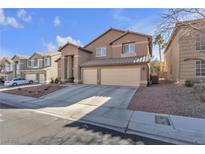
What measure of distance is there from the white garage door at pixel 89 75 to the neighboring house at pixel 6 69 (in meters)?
28.5

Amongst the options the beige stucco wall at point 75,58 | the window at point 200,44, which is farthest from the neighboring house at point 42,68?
the window at point 200,44

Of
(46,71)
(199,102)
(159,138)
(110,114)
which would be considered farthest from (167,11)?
(46,71)

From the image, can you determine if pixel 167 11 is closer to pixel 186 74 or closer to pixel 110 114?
pixel 110 114

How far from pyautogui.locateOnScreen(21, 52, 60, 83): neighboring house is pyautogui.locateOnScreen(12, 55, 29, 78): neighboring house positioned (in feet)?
7.20

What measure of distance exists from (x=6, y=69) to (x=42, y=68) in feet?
60.2

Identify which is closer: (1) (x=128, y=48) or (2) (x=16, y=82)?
(1) (x=128, y=48)

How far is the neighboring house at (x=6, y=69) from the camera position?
1681 inches

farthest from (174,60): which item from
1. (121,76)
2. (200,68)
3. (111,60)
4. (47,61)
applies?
(47,61)

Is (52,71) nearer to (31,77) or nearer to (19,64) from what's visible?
(31,77)

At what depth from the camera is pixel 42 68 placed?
1294 inches

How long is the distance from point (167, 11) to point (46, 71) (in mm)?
26194

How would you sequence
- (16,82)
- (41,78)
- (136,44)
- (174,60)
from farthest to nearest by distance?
(41,78) → (16,82) → (174,60) → (136,44)

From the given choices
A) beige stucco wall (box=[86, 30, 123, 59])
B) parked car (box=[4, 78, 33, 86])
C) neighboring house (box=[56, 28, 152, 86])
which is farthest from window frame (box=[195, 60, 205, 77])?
parked car (box=[4, 78, 33, 86])
